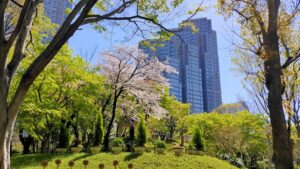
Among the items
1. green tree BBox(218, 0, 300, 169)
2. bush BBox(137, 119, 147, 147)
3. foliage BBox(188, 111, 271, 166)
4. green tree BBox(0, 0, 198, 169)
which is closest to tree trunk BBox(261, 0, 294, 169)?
green tree BBox(218, 0, 300, 169)

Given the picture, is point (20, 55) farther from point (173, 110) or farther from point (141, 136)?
point (173, 110)

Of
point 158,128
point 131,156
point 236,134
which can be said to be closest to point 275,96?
point 131,156

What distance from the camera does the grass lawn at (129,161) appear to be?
38.7ft

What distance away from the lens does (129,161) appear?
12430 mm

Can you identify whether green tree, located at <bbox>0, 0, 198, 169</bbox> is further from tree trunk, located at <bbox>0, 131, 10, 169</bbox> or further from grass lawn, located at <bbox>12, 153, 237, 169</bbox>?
grass lawn, located at <bbox>12, 153, 237, 169</bbox>

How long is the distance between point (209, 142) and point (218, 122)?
1.89 meters

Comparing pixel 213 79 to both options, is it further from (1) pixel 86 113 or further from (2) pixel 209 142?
(1) pixel 86 113

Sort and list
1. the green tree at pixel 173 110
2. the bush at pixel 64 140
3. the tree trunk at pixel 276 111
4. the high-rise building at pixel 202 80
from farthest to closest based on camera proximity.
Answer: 1. the high-rise building at pixel 202 80
2. the green tree at pixel 173 110
3. the bush at pixel 64 140
4. the tree trunk at pixel 276 111

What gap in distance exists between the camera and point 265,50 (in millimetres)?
5586

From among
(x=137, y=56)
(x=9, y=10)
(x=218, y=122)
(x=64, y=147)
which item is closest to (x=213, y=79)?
(x=218, y=122)

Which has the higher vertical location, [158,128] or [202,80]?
[202,80]

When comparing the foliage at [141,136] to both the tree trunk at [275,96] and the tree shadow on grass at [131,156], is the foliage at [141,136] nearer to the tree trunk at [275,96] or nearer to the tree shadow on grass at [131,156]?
the tree shadow on grass at [131,156]

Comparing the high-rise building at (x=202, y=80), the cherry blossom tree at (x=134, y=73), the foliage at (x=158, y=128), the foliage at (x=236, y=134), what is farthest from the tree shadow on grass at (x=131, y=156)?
the high-rise building at (x=202, y=80)

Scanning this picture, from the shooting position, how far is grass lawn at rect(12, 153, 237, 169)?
11789 millimetres
